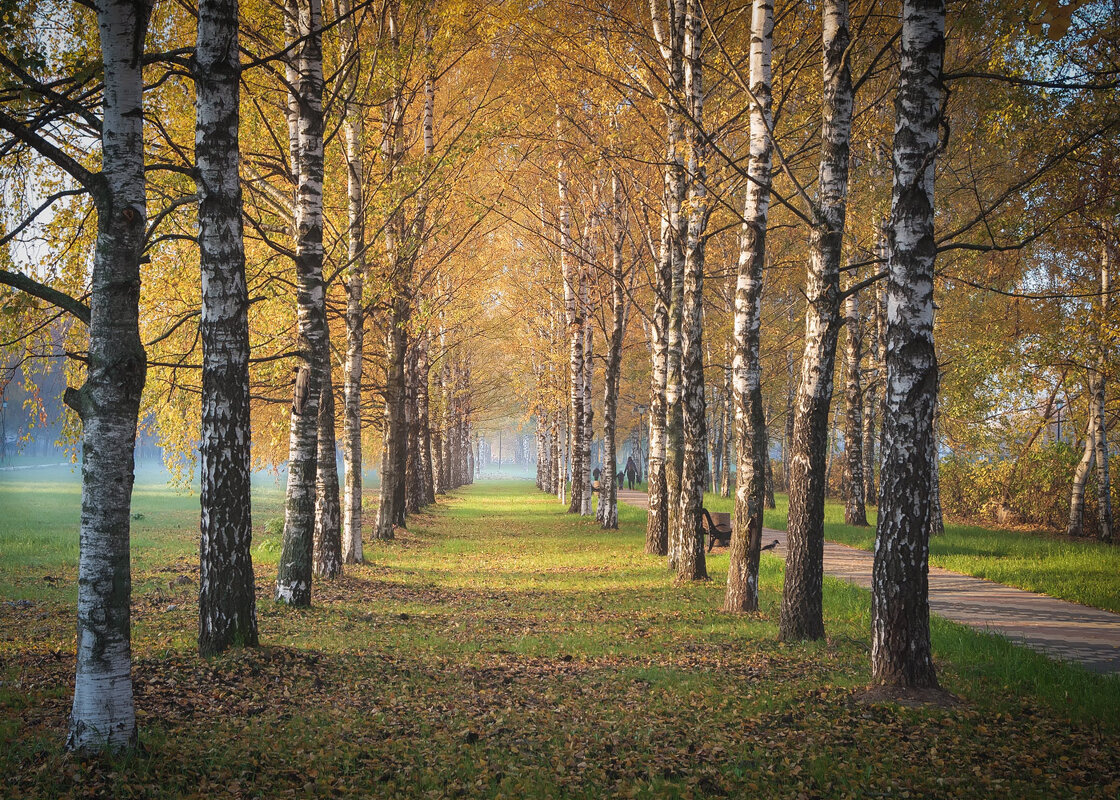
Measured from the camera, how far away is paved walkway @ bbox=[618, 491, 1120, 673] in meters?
8.21

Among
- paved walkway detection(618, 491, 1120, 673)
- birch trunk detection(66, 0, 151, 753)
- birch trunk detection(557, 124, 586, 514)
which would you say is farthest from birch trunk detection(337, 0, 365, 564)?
birch trunk detection(557, 124, 586, 514)

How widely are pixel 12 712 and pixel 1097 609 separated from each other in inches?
526

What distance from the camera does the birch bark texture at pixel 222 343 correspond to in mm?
6582

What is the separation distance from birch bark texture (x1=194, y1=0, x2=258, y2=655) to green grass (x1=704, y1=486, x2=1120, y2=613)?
12126 millimetres

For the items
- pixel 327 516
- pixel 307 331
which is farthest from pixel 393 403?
pixel 307 331

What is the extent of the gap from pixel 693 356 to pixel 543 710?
26.2 feet

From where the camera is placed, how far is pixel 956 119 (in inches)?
844

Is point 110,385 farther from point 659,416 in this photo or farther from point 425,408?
point 425,408

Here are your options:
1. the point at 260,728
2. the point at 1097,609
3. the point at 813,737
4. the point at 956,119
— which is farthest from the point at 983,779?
the point at 956,119

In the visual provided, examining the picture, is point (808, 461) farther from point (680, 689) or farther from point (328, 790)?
point (328, 790)

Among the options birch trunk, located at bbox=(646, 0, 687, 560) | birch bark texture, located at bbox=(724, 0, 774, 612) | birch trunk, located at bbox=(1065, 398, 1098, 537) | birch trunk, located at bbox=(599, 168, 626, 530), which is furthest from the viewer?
birch trunk, located at bbox=(599, 168, 626, 530)

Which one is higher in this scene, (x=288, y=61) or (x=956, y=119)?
(x=956, y=119)

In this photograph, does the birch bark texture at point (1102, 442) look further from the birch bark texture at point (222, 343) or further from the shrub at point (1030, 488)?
the birch bark texture at point (222, 343)

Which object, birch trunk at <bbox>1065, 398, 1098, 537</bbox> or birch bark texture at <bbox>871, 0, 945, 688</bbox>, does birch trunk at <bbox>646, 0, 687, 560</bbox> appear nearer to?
birch bark texture at <bbox>871, 0, 945, 688</bbox>
